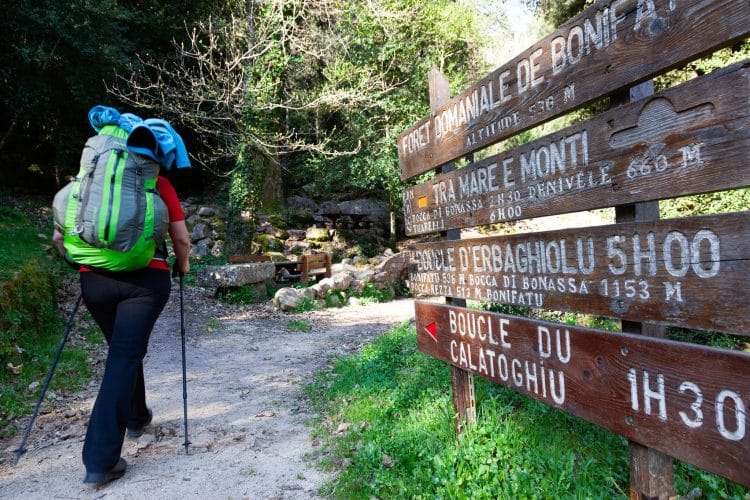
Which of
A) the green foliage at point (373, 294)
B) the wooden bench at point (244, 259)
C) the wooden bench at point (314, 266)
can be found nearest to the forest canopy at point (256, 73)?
the wooden bench at point (244, 259)

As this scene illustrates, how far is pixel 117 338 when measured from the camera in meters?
2.85

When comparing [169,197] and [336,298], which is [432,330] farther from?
[336,298]

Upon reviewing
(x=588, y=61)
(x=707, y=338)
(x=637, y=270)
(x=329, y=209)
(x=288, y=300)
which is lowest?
(x=707, y=338)

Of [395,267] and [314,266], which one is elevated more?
[314,266]

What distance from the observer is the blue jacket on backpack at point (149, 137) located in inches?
109

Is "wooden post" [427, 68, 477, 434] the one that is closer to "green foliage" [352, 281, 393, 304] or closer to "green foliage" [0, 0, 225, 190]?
"green foliage" [352, 281, 393, 304]

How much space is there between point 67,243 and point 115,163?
0.61 m

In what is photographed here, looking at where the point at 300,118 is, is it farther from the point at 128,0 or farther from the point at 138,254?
the point at 138,254

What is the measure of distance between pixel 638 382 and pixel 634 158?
0.82m

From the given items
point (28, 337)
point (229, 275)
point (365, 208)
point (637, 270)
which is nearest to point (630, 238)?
point (637, 270)

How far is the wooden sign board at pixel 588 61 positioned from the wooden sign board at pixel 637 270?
21.8 inches

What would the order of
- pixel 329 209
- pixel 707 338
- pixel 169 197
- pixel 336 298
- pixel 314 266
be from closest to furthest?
pixel 169 197 < pixel 707 338 < pixel 336 298 < pixel 314 266 < pixel 329 209

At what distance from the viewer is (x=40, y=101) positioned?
12.5 meters

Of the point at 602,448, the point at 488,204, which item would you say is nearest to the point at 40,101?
the point at 488,204
